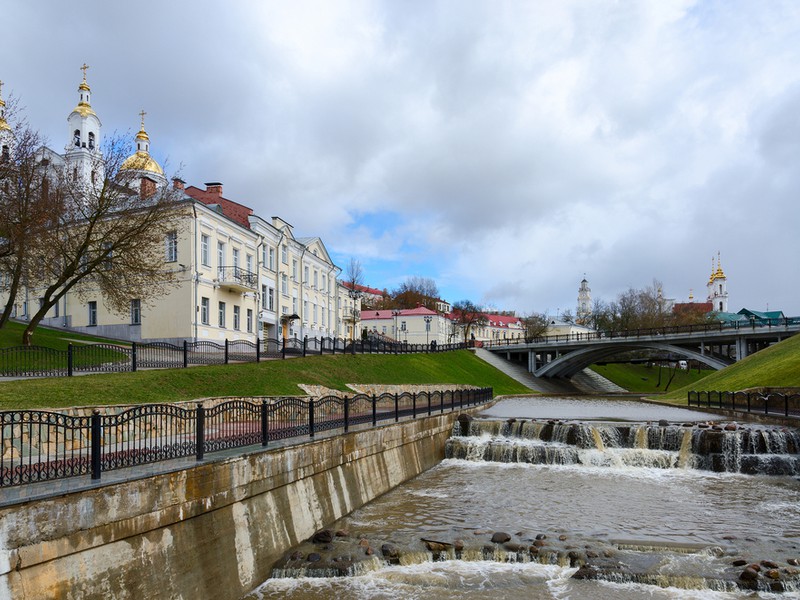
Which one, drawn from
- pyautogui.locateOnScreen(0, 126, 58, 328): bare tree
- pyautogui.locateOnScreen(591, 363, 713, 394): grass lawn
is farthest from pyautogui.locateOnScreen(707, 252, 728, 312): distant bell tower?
pyautogui.locateOnScreen(0, 126, 58, 328): bare tree

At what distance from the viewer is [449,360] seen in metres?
57.2

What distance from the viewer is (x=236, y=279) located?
39000mm

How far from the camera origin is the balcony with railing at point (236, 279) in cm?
3866

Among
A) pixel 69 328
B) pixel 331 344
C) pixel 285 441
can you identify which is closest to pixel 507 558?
pixel 285 441

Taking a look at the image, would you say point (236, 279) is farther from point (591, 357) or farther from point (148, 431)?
point (591, 357)

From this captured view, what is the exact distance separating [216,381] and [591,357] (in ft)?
177

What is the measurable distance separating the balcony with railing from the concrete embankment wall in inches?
1059

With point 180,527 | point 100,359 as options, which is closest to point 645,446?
point 180,527

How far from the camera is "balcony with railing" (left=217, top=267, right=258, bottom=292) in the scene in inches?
1522

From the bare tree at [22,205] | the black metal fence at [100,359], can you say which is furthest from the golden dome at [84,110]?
the black metal fence at [100,359]

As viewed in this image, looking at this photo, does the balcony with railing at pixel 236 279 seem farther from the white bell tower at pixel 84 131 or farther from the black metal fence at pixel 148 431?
the white bell tower at pixel 84 131

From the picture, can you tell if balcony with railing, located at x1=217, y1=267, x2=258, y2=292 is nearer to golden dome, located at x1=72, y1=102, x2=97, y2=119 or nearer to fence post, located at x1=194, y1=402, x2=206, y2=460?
fence post, located at x1=194, y1=402, x2=206, y2=460

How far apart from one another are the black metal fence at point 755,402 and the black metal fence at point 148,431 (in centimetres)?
1563

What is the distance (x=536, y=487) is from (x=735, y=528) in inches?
204
